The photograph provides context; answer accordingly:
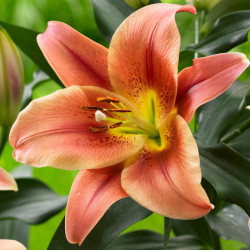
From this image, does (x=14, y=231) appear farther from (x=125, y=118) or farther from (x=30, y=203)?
(x=125, y=118)

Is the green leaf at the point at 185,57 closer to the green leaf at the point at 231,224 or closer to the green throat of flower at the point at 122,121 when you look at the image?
the green throat of flower at the point at 122,121

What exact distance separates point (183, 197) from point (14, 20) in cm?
75

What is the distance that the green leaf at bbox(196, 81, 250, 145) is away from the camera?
1.78 feet

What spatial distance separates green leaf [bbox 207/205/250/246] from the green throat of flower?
202mm

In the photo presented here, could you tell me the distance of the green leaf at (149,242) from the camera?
64cm

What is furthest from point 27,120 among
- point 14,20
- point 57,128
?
point 14,20

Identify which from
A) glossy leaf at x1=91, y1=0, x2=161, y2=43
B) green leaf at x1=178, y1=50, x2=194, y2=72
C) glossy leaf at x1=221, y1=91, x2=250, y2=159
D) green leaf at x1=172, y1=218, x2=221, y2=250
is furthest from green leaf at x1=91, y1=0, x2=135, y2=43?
green leaf at x1=172, y1=218, x2=221, y2=250

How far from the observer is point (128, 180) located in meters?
0.42

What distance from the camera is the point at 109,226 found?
52cm

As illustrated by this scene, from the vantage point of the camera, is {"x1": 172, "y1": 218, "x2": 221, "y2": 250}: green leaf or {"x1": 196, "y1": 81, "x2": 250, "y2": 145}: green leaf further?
{"x1": 172, "y1": 218, "x2": 221, "y2": 250}: green leaf

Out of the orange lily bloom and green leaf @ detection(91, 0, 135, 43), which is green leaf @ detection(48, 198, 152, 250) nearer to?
the orange lily bloom

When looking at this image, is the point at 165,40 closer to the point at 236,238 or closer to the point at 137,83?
the point at 137,83

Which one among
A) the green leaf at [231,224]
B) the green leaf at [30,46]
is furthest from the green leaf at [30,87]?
the green leaf at [231,224]

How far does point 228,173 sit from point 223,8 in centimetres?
30
